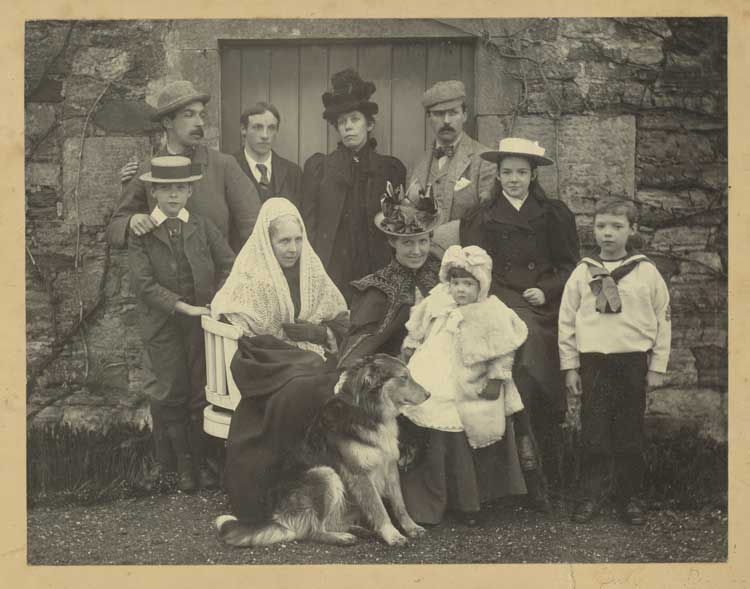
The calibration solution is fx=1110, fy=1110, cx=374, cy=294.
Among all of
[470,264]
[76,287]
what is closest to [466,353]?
[470,264]

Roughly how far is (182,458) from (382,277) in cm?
156

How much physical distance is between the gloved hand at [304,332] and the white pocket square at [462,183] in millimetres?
1132

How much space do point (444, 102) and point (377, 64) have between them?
1.56ft

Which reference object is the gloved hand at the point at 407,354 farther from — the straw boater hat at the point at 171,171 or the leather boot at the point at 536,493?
the straw boater hat at the point at 171,171

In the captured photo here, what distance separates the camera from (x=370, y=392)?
583 cm

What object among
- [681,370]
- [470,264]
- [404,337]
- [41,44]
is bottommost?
[681,370]

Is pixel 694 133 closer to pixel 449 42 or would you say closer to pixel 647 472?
pixel 449 42

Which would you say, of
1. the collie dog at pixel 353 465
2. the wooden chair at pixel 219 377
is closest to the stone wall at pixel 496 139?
the wooden chair at pixel 219 377

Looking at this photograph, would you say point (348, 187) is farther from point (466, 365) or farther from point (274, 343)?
point (466, 365)

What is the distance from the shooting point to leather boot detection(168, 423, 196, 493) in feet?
20.9

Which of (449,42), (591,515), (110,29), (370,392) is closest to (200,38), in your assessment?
(110,29)

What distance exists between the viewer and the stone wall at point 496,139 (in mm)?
6391

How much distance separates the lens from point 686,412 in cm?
646

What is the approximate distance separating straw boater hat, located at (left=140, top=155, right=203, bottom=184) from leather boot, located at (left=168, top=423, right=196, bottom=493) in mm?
1412
